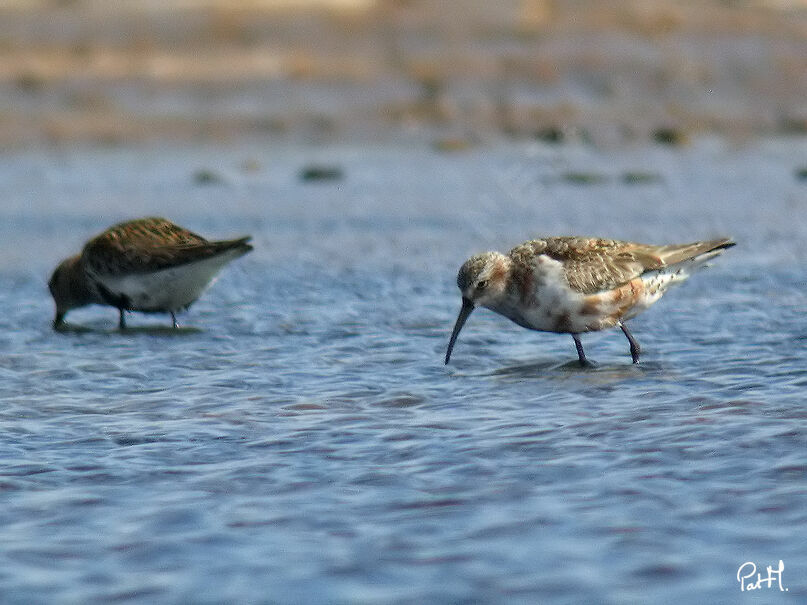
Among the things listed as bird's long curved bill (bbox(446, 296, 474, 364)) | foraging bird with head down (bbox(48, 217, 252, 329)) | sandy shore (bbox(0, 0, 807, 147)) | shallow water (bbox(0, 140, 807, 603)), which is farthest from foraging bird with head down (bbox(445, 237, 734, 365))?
sandy shore (bbox(0, 0, 807, 147))

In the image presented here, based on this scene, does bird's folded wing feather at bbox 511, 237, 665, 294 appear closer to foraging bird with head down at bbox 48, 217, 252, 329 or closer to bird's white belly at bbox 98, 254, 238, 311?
foraging bird with head down at bbox 48, 217, 252, 329

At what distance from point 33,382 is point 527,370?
3.28 metres

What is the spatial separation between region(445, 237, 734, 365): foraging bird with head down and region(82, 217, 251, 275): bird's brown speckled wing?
2.48 meters

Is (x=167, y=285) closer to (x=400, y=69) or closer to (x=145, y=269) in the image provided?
(x=145, y=269)

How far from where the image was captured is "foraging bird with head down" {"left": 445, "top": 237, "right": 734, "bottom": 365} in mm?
9906

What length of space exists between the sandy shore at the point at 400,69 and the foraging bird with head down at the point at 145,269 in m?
18.3

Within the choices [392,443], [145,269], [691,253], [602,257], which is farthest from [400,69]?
[392,443]

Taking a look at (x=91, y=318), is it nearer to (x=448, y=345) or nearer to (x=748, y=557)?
(x=448, y=345)

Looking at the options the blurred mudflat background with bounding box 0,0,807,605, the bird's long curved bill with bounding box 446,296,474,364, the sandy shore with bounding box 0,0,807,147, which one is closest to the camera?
the blurred mudflat background with bounding box 0,0,807,605

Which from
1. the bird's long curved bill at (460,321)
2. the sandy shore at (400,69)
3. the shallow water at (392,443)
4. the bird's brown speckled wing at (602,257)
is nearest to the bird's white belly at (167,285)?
the shallow water at (392,443)

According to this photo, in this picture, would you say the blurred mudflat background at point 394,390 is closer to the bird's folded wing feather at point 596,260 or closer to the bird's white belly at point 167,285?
the bird's white belly at point 167,285

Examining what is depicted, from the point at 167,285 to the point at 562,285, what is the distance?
3.49 m

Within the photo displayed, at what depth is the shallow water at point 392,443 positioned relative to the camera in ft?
18.2

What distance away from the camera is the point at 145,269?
11.7 m
